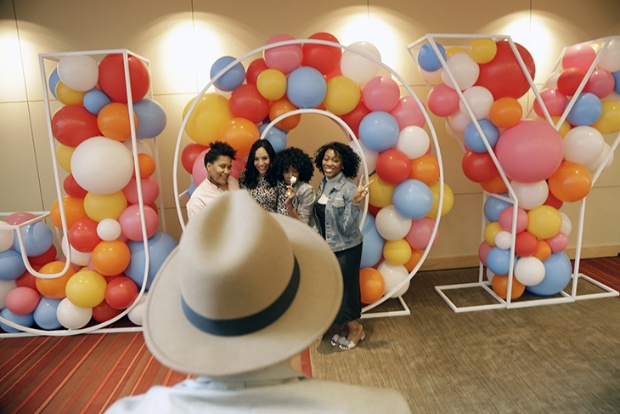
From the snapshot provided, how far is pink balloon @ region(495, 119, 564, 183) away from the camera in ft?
9.58

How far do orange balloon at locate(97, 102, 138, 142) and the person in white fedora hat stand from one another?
2.35 meters

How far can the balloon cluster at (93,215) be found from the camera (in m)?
2.85

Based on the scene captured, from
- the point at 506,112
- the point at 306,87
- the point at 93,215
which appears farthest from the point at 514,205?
the point at 93,215

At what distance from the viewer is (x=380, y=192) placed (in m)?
3.11

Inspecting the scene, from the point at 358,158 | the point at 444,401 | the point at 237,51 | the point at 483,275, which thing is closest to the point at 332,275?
the point at 444,401

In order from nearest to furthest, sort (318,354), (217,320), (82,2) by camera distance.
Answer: (217,320), (318,354), (82,2)

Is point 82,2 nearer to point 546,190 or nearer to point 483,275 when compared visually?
point 546,190

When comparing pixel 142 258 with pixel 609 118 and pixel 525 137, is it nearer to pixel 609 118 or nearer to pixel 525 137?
pixel 525 137

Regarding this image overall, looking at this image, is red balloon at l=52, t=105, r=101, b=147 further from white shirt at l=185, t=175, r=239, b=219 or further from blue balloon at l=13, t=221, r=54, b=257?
white shirt at l=185, t=175, r=239, b=219

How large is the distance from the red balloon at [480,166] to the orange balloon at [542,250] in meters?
0.64

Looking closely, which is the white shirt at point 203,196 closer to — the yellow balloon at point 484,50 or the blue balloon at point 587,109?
the yellow balloon at point 484,50

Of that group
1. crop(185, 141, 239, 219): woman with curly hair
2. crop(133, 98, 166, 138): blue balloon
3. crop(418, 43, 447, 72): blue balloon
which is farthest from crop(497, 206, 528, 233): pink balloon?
crop(133, 98, 166, 138): blue balloon

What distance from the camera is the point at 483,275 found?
13.4 ft

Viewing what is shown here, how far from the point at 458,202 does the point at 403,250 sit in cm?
143
